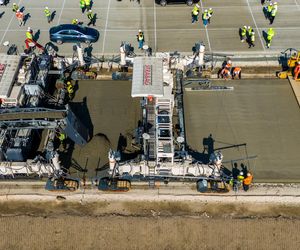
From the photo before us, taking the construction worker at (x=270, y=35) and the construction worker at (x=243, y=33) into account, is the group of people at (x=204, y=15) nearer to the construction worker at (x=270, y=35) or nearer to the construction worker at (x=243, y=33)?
the construction worker at (x=243, y=33)

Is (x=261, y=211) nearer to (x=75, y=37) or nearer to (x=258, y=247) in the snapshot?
(x=258, y=247)

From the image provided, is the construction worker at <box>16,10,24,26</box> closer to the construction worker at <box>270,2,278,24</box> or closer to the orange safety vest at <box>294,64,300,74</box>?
the construction worker at <box>270,2,278,24</box>

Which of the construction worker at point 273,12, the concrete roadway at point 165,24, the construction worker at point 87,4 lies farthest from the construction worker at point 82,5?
the construction worker at point 273,12

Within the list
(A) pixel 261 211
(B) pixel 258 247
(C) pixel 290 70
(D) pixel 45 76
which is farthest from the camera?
(C) pixel 290 70

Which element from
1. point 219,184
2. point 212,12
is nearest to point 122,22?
point 212,12

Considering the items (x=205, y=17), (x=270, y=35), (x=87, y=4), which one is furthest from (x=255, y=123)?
(x=87, y=4)
